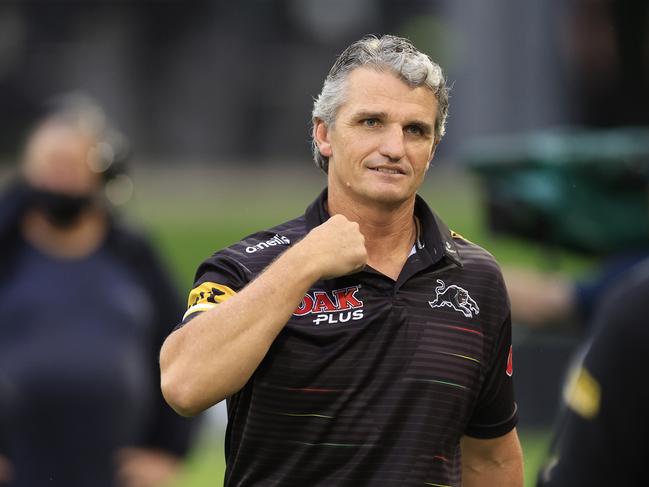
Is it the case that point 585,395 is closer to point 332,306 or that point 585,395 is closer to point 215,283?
point 332,306

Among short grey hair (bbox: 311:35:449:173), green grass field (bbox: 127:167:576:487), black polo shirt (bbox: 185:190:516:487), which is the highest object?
short grey hair (bbox: 311:35:449:173)

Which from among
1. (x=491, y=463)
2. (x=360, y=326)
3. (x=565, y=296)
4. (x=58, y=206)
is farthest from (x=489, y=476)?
(x=565, y=296)

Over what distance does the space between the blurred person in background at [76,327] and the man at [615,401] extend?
3.85 m

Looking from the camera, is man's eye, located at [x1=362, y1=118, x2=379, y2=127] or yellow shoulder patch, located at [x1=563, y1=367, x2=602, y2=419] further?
man's eye, located at [x1=362, y1=118, x2=379, y2=127]

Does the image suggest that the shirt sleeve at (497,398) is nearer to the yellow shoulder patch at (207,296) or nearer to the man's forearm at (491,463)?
the man's forearm at (491,463)

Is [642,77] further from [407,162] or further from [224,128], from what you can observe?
[407,162]

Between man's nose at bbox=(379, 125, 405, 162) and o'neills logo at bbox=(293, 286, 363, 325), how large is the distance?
0.35 metres

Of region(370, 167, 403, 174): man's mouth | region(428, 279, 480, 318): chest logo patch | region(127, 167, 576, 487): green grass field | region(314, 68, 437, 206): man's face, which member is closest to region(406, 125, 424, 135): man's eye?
region(314, 68, 437, 206): man's face

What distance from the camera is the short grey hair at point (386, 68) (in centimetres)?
400

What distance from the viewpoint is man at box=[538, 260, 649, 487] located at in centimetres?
316

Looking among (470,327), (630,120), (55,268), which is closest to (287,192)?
(630,120)

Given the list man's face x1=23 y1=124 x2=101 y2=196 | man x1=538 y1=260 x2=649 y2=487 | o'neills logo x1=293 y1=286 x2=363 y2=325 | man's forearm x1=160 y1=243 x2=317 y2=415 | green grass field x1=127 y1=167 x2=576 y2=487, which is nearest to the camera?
man x1=538 y1=260 x2=649 y2=487

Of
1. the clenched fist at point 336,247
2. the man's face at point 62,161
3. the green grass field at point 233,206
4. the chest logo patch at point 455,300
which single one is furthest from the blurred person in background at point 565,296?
the clenched fist at point 336,247

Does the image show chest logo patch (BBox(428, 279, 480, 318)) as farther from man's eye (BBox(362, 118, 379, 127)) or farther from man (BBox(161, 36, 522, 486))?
man's eye (BBox(362, 118, 379, 127))
